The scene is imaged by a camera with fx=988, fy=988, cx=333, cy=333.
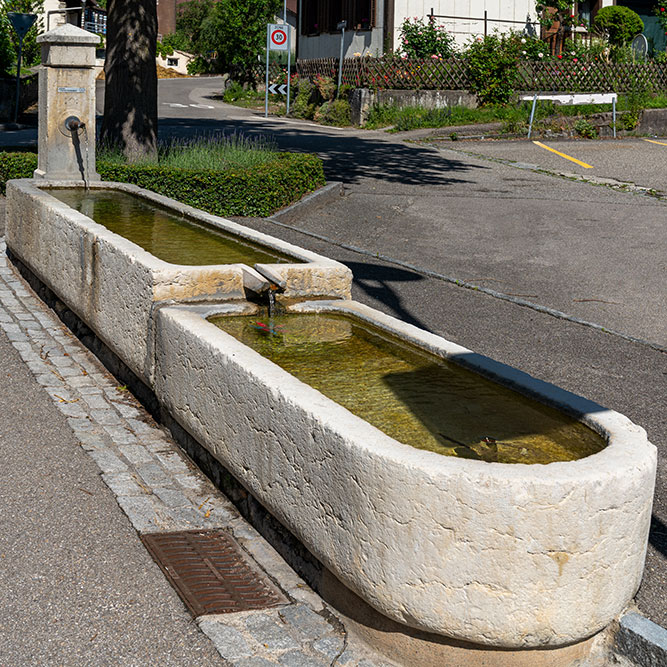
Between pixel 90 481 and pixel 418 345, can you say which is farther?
pixel 418 345

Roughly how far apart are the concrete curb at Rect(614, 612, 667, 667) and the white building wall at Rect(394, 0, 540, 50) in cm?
2815

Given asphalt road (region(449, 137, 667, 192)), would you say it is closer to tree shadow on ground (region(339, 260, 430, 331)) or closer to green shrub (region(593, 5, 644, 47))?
tree shadow on ground (region(339, 260, 430, 331))

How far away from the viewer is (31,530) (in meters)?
4.51

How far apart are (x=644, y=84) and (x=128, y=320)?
2720 centimetres

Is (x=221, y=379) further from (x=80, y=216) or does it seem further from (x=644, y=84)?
(x=644, y=84)

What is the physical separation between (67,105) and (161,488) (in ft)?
24.4

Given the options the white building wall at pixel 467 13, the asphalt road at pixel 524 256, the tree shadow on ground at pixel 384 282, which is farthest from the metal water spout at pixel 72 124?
the white building wall at pixel 467 13

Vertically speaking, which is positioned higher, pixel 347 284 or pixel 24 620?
pixel 347 284

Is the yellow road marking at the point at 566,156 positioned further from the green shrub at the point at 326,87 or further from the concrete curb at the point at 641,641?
the concrete curb at the point at 641,641

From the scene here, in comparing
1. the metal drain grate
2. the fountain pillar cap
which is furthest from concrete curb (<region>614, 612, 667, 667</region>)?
the fountain pillar cap

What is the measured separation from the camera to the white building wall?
29.9m

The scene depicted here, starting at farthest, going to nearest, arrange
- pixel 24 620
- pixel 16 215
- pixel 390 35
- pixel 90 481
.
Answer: pixel 390 35 → pixel 16 215 → pixel 90 481 → pixel 24 620

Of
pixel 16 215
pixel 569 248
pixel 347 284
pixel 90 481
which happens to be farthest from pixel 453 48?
pixel 90 481

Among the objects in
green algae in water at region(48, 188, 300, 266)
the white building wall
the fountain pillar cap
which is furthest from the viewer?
the white building wall
